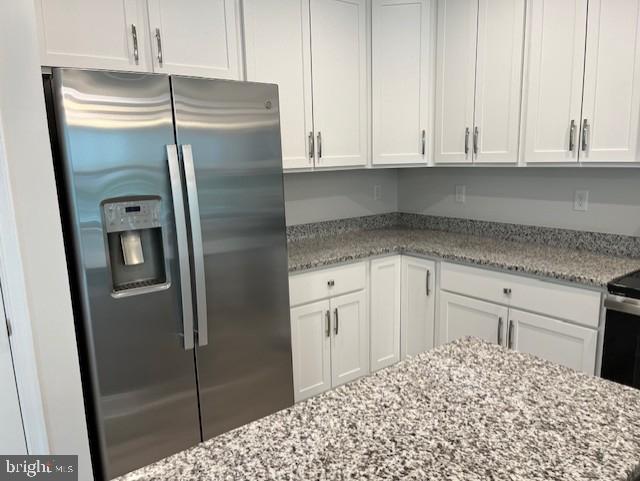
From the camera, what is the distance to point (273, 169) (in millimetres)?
2074

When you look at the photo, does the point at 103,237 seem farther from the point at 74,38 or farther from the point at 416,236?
the point at 416,236

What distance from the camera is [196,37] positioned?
2193mm

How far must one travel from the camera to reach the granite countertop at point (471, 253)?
218 centimetres

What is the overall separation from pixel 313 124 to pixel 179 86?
→ 1047 mm

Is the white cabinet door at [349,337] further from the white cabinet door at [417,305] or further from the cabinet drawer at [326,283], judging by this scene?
the white cabinet door at [417,305]

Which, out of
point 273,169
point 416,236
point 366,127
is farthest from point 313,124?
point 416,236

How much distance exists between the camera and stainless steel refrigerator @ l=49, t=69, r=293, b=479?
1633 millimetres

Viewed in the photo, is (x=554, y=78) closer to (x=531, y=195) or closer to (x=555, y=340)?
(x=531, y=195)

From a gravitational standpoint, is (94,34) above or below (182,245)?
above

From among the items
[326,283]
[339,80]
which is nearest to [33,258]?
[326,283]

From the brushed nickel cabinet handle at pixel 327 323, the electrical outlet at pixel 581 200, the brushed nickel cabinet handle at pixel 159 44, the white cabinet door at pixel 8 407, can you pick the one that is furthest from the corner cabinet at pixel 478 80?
the white cabinet door at pixel 8 407

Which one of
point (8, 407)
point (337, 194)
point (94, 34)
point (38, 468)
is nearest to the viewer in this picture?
point (38, 468)

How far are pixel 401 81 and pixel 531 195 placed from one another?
105cm

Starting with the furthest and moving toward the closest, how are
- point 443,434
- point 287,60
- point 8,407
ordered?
point 287,60, point 8,407, point 443,434
